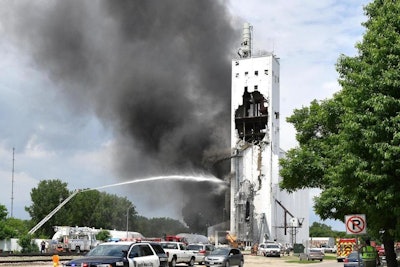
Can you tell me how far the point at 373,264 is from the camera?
21188 mm

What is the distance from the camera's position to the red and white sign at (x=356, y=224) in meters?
16.6

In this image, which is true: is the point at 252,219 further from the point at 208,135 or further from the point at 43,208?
the point at 43,208

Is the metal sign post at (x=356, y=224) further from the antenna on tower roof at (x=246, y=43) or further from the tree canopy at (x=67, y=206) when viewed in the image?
the tree canopy at (x=67, y=206)

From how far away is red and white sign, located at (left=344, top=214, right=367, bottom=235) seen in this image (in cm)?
→ 1658

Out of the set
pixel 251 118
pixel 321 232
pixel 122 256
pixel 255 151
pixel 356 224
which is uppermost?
pixel 251 118

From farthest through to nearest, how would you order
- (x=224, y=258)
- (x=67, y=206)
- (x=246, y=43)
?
(x=67, y=206) < (x=246, y=43) < (x=224, y=258)

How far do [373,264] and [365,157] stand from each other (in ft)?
21.0

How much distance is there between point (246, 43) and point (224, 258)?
60.8 meters

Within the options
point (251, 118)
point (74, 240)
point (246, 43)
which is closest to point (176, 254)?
point (74, 240)

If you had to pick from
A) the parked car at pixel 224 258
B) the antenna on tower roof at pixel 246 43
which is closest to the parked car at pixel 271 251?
the parked car at pixel 224 258

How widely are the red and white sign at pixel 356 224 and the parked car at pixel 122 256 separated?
6.28m

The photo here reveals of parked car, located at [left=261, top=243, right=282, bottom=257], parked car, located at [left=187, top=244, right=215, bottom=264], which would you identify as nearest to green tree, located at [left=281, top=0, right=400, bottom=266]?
parked car, located at [left=187, top=244, right=215, bottom=264]

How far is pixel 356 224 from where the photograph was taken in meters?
16.7

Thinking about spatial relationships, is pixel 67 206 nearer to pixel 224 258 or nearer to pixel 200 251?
pixel 200 251
